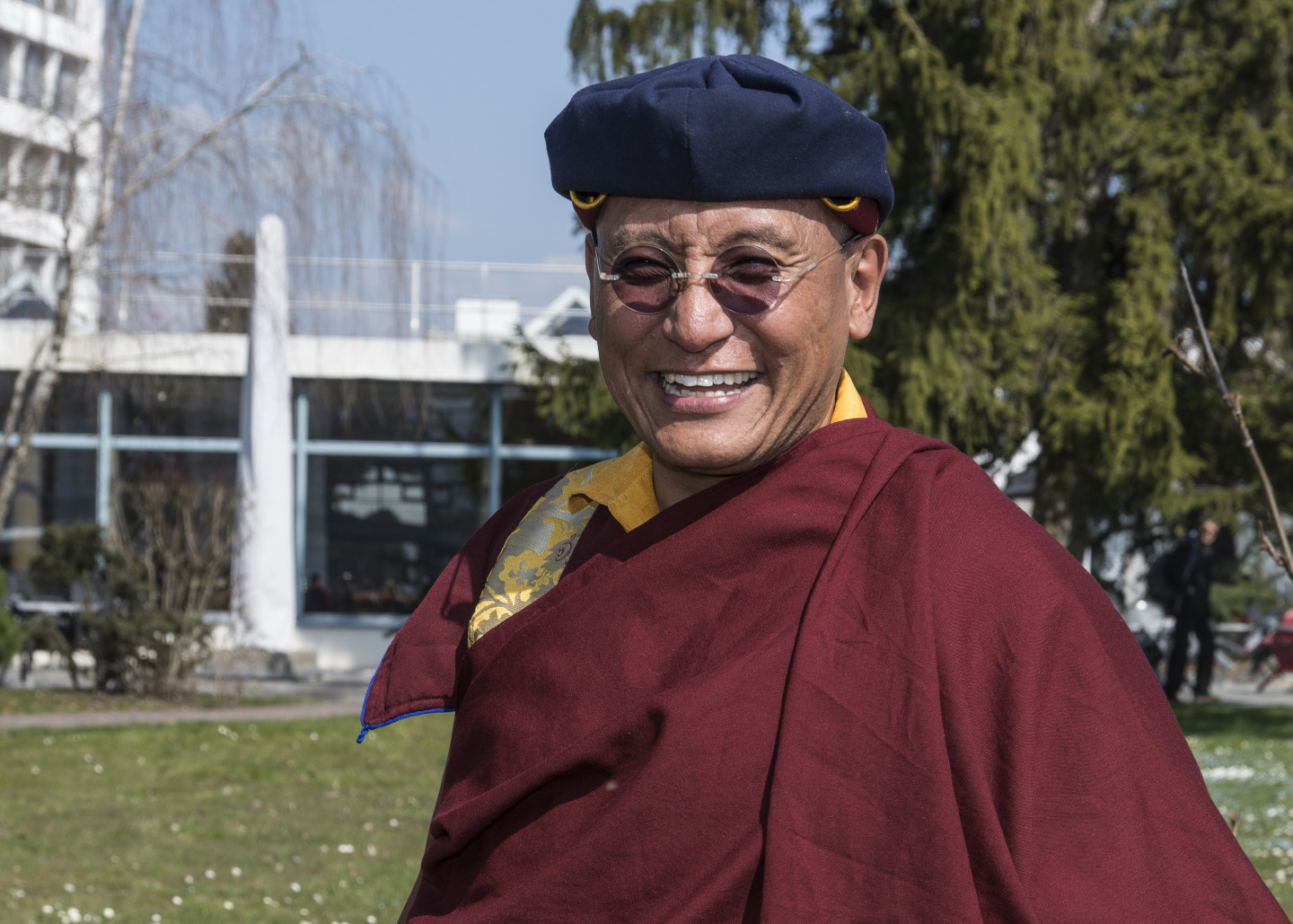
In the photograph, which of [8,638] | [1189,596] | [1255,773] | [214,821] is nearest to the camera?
[214,821]

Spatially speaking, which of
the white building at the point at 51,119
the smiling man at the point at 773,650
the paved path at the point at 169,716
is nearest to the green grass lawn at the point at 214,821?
the paved path at the point at 169,716

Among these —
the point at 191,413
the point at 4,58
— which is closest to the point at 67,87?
the point at 4,58

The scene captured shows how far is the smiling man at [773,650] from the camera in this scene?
4.78 ft

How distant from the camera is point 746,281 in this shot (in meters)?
1.76

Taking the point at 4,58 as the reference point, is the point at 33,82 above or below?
below

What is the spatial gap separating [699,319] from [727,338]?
0.05m

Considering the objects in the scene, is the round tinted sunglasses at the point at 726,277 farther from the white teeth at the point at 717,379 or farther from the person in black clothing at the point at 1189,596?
the person in black clothing at the point at 1189,596

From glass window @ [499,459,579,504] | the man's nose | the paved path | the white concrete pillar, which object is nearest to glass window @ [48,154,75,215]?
the white concrete pillar

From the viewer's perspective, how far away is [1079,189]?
1152cm

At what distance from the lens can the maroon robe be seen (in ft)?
4.75

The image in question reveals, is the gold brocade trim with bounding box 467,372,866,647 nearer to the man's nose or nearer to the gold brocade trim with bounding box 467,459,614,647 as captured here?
the gold brocade trim with bounding box 467,459,614,647

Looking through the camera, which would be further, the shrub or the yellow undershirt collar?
the shrub

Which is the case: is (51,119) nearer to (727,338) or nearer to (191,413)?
(191,413)

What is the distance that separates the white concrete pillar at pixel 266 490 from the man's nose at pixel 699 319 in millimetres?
12177
